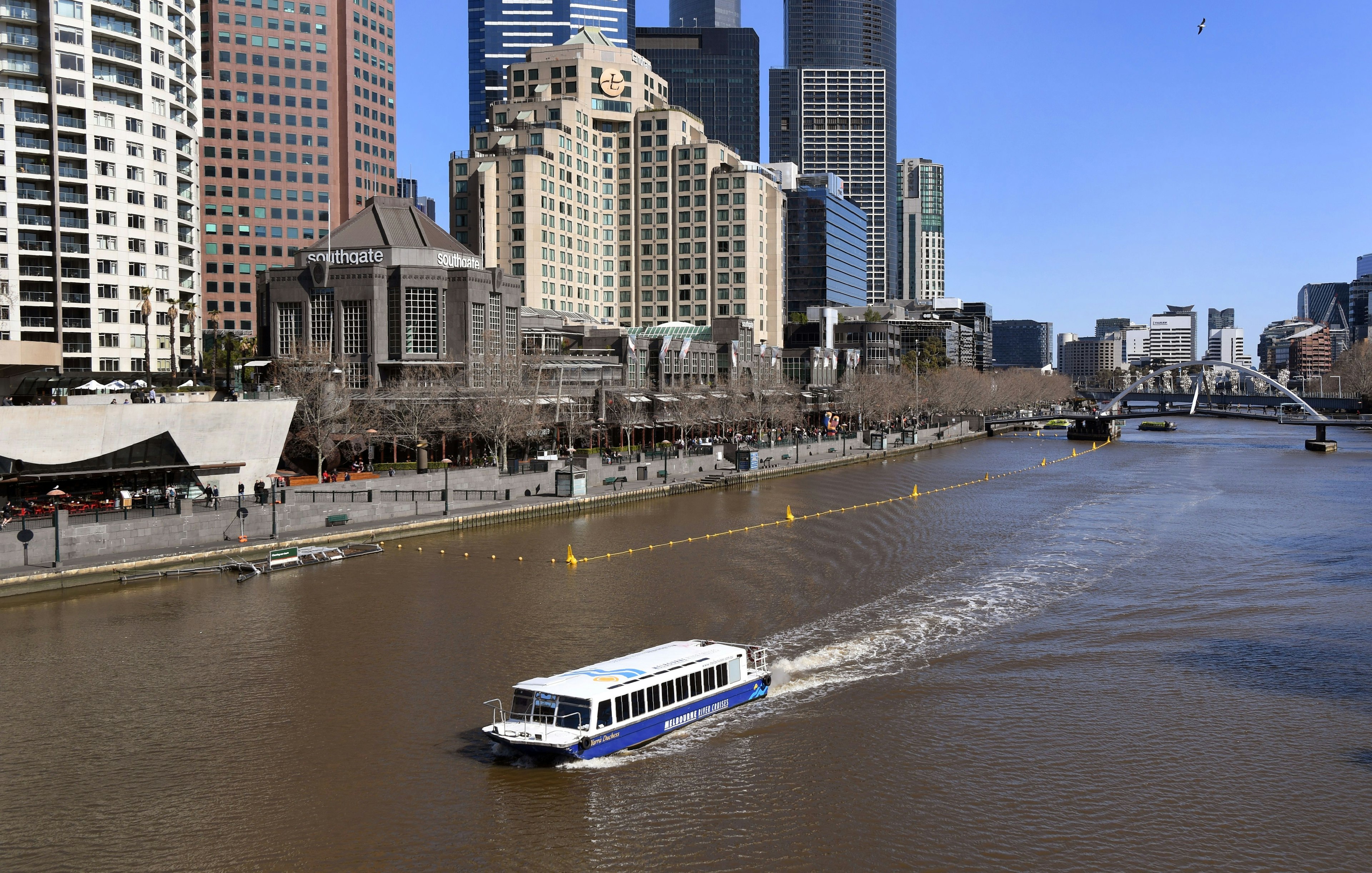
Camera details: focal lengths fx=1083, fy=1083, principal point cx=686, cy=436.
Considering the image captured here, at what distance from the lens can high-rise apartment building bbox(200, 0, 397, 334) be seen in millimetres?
145125

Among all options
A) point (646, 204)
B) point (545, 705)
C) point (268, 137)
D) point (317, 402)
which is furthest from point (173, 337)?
point (646, 204)

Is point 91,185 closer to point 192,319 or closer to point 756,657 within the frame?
point 192,319

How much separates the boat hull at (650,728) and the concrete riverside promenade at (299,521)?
88.0 feet

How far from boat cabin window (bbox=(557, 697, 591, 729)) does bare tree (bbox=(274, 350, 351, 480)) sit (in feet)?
140

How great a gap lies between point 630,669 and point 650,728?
66.7 inches

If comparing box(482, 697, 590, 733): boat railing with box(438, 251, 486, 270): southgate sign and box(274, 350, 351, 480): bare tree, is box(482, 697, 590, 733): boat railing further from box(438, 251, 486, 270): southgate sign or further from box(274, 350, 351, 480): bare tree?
box(438, 251, 486, 270): southgate sign

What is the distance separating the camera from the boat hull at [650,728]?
2617 cm

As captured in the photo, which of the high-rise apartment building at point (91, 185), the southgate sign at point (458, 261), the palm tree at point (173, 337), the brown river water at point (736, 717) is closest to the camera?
the brown river water at point (736, 717)

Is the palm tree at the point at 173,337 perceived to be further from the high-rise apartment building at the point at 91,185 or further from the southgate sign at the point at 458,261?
the southgate sign at the point at 458,261

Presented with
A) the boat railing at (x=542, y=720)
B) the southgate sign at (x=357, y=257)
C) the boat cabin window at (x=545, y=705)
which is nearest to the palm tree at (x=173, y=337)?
the southgate sign at (x=357, y=257)

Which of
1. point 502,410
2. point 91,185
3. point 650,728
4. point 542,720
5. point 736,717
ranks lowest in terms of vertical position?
point 736,717

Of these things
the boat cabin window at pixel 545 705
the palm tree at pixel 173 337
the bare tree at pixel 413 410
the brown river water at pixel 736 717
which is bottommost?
the brown river water at pixel 736 717

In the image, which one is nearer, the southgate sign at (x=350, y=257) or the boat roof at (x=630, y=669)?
the boat roof at (x=630, y=669)

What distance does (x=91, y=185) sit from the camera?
93375 millimetres
